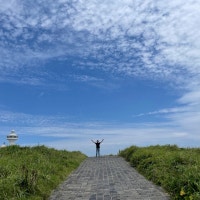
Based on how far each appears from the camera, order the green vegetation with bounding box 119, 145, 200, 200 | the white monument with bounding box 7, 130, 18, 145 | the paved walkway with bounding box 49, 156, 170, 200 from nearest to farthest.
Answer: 1. the green vegetation with bounding box 119, 145, 200, 200
2. the paved walkway with bounding box 49, 156, 170, 200
3. the white monument with bounding box 7, 130, 18, 145

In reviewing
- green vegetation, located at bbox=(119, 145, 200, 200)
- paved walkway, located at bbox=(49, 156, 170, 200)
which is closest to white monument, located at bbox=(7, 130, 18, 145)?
green vegetation, located at bbox=(119, 145, 200, 200)

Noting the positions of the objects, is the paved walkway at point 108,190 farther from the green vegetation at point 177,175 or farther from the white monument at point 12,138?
the white monument at point 12,138

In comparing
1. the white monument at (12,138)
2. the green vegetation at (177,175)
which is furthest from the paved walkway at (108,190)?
the white monument at (12,138)

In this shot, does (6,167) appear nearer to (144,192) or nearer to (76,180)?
(76,180)

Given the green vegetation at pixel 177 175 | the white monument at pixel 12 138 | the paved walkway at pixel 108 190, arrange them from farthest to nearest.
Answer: the white monument at pixel 12 138 < the paved walkway at pixel 108 190 < the green vegetation at pixel 177 175

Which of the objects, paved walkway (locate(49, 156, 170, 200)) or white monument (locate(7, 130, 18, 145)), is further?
white monument (locate(7, 130, 18, 145))

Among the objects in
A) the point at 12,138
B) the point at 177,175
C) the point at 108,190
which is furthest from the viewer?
the point at 12,138

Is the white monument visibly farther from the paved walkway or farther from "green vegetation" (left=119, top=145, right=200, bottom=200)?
the paved walkway

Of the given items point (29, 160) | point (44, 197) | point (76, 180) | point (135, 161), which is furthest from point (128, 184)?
point (135, 161)

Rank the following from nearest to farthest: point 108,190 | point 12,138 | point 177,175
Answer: point 108,190 < point 177,175 < point 12,138

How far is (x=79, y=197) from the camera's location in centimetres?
1055

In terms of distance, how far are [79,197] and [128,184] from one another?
10.2ft

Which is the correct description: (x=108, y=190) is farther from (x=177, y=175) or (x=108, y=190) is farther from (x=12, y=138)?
(x=12, y=138)

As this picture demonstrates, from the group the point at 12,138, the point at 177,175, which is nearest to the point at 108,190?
the point at 177,175
